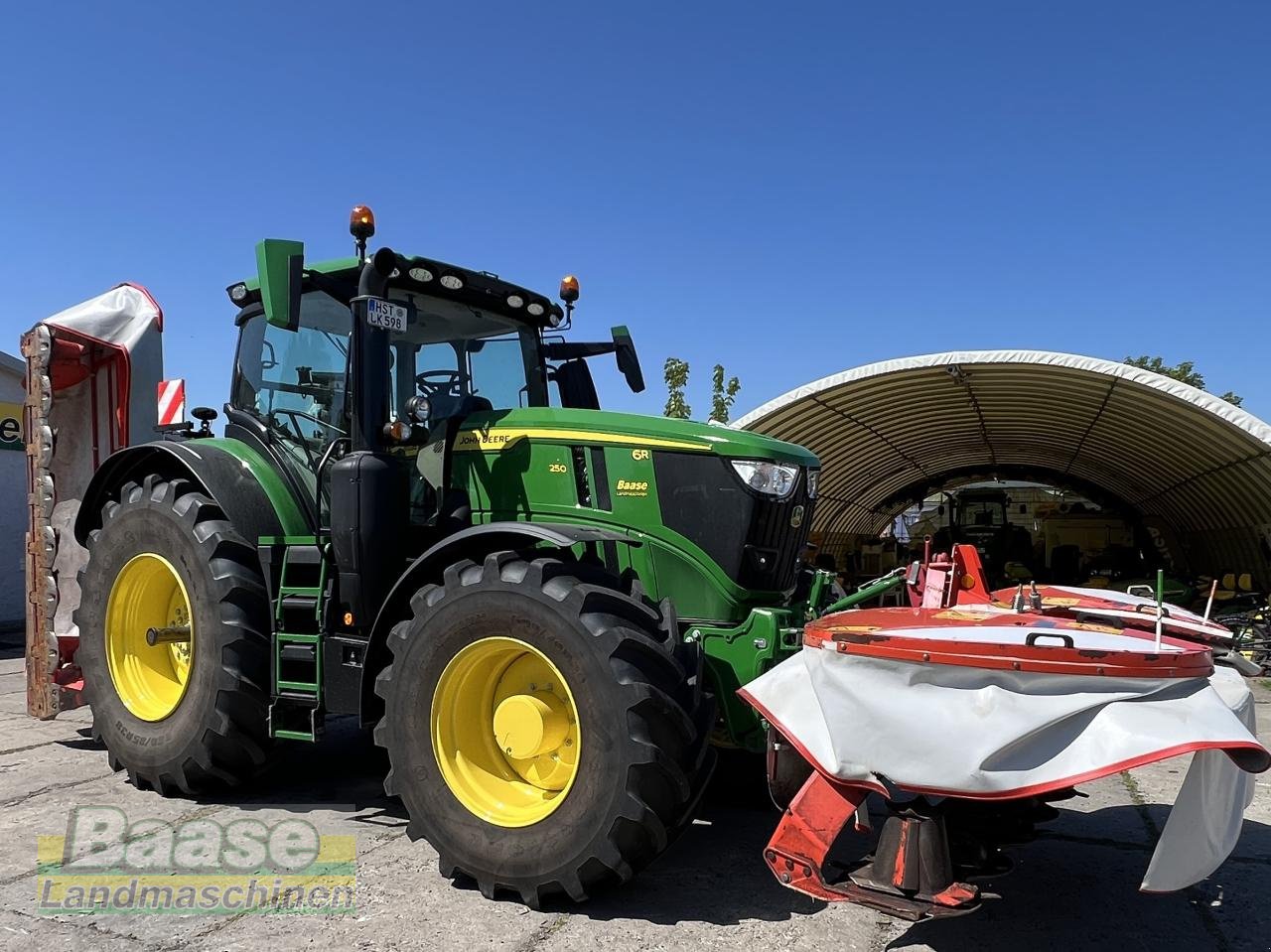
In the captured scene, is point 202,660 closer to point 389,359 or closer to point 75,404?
point 389,359

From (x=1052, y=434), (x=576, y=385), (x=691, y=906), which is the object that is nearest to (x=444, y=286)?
(x=576, y=385)

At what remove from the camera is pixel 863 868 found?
3258 mm

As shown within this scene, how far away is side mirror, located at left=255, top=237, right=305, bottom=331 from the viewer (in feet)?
13.7

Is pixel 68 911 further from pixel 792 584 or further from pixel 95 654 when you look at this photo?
pixel 792 584

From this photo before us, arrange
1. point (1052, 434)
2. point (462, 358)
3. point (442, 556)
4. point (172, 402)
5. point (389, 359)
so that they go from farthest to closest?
point (1052, 434) < point (172, 402) < point (462, 358) < point (389, 359) < point (442, 556)

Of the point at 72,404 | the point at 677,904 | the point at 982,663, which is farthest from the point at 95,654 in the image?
the point at 982,663

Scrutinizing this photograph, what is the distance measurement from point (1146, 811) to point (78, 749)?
618 centimetres

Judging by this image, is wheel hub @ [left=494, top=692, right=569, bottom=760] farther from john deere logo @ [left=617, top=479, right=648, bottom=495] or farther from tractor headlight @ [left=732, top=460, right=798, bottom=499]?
tractor headlight @ [left=732, top=460, right=798, bottom=499]

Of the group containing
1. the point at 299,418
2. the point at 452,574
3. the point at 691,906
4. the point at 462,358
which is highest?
the point at 462,358

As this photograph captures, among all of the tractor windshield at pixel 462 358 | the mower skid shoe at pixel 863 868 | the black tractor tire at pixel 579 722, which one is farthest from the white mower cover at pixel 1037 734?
the tractor windshield at pixel 462 358

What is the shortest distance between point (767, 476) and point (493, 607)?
53.0 inches

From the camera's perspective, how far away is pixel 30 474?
6.32 meters

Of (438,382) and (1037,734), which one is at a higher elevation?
(438,382)

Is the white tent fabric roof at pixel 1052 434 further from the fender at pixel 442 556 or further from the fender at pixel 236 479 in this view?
the fender at pixel 442 556
